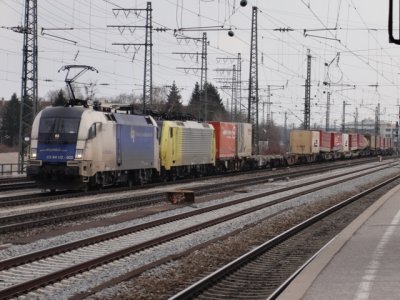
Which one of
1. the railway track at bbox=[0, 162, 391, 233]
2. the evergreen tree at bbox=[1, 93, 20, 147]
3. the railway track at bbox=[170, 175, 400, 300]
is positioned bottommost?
the railway track at bbox=[170, 175, 400, 300]

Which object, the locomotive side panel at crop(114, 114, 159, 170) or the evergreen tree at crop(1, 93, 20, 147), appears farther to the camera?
the evergreen tree at crop(1, 93, 20, 147)

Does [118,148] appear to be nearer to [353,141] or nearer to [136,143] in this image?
[136,143]

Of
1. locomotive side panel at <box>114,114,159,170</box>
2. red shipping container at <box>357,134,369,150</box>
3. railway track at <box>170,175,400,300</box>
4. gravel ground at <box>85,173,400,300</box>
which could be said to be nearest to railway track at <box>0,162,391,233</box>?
locomotive side panel at <box>114,114,159,170</box>

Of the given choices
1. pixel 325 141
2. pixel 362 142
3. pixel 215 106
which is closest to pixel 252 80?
pixel 325 141

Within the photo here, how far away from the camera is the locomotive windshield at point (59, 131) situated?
23.1 meters

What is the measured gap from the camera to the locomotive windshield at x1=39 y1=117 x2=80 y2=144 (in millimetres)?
23078

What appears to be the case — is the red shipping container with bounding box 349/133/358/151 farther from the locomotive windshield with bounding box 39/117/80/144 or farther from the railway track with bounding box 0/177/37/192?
the locomotive windshield with bounding box 39/117/80/144

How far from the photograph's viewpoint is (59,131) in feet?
76.1

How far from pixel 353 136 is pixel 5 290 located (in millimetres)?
75781

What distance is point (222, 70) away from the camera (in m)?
74.8

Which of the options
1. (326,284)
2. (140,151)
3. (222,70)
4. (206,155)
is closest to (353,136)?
(222,70)

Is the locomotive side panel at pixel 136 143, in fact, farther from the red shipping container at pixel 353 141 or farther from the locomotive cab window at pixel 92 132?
the red shipping container at pixel 353 141

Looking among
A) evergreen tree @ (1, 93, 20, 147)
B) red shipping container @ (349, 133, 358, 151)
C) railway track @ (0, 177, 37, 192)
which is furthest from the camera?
evergreen tree @ (1, 93, 20, 147)

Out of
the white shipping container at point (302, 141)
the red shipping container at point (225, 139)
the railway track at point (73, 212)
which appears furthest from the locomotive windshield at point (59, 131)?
the white shipping container at point (302, 141)
